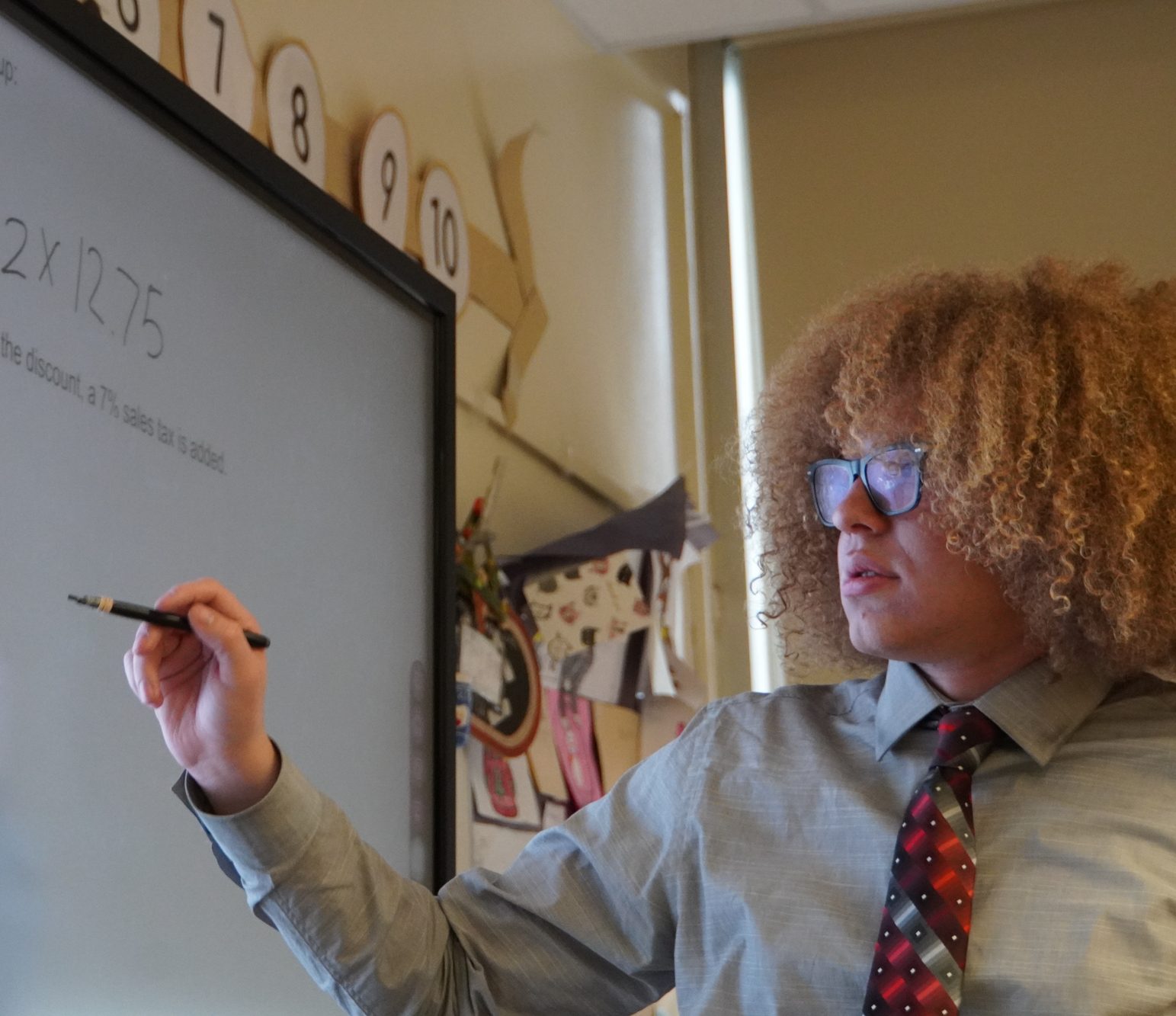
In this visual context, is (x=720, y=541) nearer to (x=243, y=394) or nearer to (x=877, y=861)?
(x=243, y=394)

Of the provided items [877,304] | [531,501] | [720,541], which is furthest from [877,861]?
[720,541]

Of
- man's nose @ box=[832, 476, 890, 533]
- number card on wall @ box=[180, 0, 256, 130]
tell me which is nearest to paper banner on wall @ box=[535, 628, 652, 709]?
number card on wall @ box=[180, 0, 256, 130]

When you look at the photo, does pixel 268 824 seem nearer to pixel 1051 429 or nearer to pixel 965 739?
pixel 965 739

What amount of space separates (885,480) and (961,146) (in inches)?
98.3

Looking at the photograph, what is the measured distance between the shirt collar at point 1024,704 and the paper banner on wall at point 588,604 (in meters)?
1.14

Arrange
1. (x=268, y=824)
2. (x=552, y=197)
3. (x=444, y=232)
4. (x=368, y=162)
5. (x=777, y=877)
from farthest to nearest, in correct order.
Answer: (x=552, y=197) < (x=444, y=232) < (x=368, y=162) < (x=777, y=877) < (x=268, y=824)

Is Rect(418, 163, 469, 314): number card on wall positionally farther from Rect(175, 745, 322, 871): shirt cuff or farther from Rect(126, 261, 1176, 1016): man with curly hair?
Rect(175, 745, 322, 871): shirt cuff

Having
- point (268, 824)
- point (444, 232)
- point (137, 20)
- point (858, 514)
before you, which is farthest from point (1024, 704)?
point (444, 232)

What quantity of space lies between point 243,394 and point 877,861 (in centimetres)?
88

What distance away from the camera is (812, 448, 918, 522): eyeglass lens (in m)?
1.40

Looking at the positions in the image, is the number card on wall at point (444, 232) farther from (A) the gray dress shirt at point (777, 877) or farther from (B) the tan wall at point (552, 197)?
(A) the gray dress shirt at point (777, 877)

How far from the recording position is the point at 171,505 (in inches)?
61.3

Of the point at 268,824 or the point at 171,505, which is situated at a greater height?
the point at 171,505

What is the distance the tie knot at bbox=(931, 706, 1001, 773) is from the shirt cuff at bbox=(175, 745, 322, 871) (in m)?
0.53
